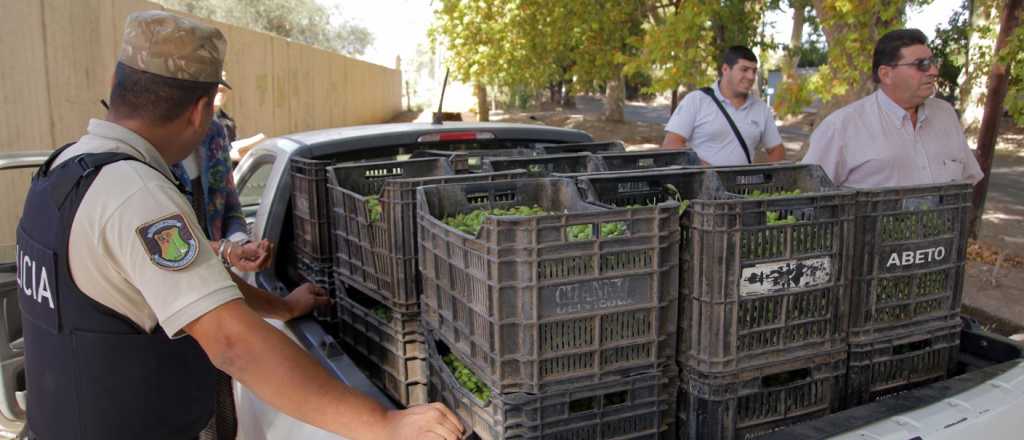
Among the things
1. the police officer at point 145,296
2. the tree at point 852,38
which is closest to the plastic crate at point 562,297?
the police officer at point 145,296

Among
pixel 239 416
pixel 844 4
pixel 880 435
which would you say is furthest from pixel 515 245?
pixel 844 4

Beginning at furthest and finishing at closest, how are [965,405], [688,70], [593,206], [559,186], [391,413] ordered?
[688,70], [559,186], [593,206], [965,405], [391,413]

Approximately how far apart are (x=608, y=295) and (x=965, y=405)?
1.07 m

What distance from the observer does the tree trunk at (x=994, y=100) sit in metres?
7.40

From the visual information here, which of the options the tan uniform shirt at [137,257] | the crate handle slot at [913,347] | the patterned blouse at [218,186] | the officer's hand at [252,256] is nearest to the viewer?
the tan uniform shirt at [137,257]

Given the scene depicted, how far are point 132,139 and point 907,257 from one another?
232 cm

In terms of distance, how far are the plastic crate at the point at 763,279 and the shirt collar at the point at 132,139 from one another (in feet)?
4.71

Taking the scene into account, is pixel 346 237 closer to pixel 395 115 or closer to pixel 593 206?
pixel 593 206

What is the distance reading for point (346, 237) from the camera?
3168mm

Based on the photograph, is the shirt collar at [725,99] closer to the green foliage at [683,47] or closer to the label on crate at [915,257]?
the label on crate at [915,257]

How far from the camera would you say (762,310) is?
2223 millimetres

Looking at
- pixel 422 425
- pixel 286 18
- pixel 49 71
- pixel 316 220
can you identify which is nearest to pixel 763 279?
pixel 422 425

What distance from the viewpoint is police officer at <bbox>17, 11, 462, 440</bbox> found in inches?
65.2

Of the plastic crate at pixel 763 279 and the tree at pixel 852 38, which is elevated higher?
the tree at pixel 852 38
